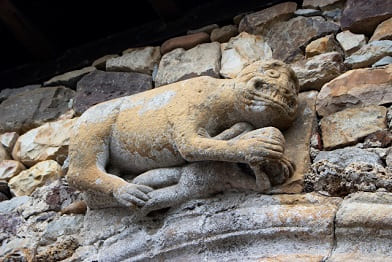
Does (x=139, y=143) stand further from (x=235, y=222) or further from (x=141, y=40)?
(x=141, y=40)

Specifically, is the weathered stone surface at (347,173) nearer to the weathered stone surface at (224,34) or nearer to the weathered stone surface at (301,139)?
the weathered stone surface at (301,139)

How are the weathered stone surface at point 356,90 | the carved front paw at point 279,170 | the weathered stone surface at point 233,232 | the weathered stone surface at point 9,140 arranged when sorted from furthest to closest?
1. the weathered stone surface at point 9,140
2. the weathered stone surface at point 356,90
3. the carved front paw at point 279,170
4. the weathered stone surface at point 233,232

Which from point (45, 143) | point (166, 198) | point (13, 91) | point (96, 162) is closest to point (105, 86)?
point (45, 143)

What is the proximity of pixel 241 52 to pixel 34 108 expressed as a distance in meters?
1.10

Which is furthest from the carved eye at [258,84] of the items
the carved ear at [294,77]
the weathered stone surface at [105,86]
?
the weathered stone surface at [105,86]

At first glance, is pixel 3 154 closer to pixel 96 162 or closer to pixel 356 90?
pixel 96 162

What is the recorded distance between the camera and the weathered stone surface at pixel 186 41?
3.20 meters

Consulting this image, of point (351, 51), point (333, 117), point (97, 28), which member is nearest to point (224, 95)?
point (333, 117)

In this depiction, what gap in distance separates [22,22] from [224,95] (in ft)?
5.22

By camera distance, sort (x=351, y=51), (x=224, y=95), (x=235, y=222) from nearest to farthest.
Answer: (x=235, y=222) → (x=224, y=95) → (x=351, y=51)

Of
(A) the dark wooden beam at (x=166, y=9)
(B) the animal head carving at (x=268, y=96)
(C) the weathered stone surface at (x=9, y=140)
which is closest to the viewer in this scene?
(B) the animal head carving at (x=268, y=96)

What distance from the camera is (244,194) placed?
2.27m

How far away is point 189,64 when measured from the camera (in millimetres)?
3049

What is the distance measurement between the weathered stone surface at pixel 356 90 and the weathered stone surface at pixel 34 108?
135 centimetres
